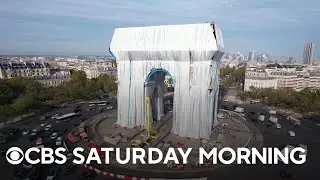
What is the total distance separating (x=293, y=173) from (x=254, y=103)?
134 ft

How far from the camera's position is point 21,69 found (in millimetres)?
92500

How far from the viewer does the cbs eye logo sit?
2799 centimetres

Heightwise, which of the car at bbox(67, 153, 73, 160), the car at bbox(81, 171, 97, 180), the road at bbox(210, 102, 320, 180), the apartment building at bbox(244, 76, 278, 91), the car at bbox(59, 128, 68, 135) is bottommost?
the road at bbox(210, 102, 320, 180)

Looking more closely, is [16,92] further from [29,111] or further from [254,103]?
[254,103]

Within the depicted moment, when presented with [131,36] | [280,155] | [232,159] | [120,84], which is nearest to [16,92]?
[120,84]

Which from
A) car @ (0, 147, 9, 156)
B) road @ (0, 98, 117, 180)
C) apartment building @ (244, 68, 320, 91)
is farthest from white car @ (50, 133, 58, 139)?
apartment building @ (244, 68, 320, 91)

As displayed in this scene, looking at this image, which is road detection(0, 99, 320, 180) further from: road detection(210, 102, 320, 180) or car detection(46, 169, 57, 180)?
car detection(46, 169, 57, 180)

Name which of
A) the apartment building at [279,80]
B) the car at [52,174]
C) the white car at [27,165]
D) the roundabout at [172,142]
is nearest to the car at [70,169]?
the car at [52,174]

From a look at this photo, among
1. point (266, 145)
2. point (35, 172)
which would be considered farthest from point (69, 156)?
point (266, 145)

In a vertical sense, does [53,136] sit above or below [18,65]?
below

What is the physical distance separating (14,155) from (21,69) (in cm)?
7145

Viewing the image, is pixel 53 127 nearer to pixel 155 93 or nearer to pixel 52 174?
pixel 155 93

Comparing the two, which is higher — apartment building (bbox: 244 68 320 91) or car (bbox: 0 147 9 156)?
apartment building (bbox: 244 68 320 91)

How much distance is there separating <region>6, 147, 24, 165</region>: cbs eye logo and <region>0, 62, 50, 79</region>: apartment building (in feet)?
213
